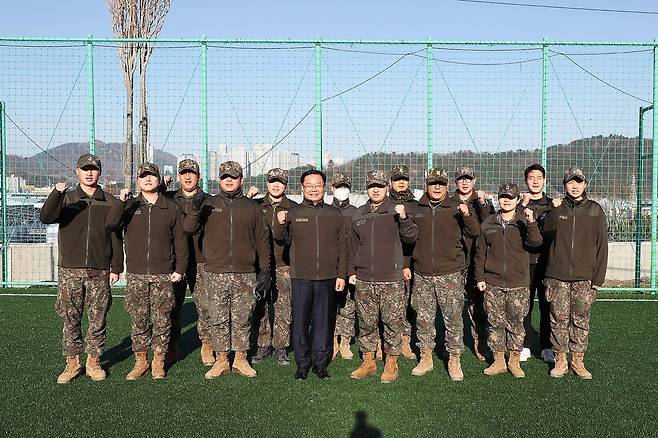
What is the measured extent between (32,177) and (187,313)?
145 inches

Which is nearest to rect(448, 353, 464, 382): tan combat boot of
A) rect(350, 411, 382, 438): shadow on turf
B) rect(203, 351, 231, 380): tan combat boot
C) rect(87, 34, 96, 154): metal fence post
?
rect(350, 411, 382, 438): shadow on turf

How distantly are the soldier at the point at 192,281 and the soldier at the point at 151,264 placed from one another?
0.97 feet

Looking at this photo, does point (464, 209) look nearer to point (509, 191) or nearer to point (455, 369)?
point (509, 191)

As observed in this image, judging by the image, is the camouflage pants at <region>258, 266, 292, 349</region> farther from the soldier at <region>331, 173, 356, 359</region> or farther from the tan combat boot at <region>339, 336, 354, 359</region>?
the tan combat boot at <region>339, 336, 354, 359</region>

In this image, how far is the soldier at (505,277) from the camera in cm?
597

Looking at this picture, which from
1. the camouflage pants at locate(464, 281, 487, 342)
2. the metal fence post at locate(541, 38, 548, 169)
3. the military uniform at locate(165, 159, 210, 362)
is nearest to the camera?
the military uniform at locate(165, 159, 210, 362)

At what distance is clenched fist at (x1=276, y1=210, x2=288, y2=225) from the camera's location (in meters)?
5.80

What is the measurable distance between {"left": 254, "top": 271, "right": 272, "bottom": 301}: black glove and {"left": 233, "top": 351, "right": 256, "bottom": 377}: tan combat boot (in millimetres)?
598

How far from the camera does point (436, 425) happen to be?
4637mm

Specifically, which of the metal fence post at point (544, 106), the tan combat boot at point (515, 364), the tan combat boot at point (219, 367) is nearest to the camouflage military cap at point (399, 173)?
the tan combat boot at point (515, 364)

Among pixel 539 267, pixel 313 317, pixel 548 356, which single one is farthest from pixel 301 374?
pixel 539 267

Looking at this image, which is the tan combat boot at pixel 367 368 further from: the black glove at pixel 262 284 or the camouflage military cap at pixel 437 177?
the camouflage military cap at pixel 437 177

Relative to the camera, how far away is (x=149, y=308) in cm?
593

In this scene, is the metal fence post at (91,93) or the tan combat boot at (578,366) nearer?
the tan combat boot at (578,366)
